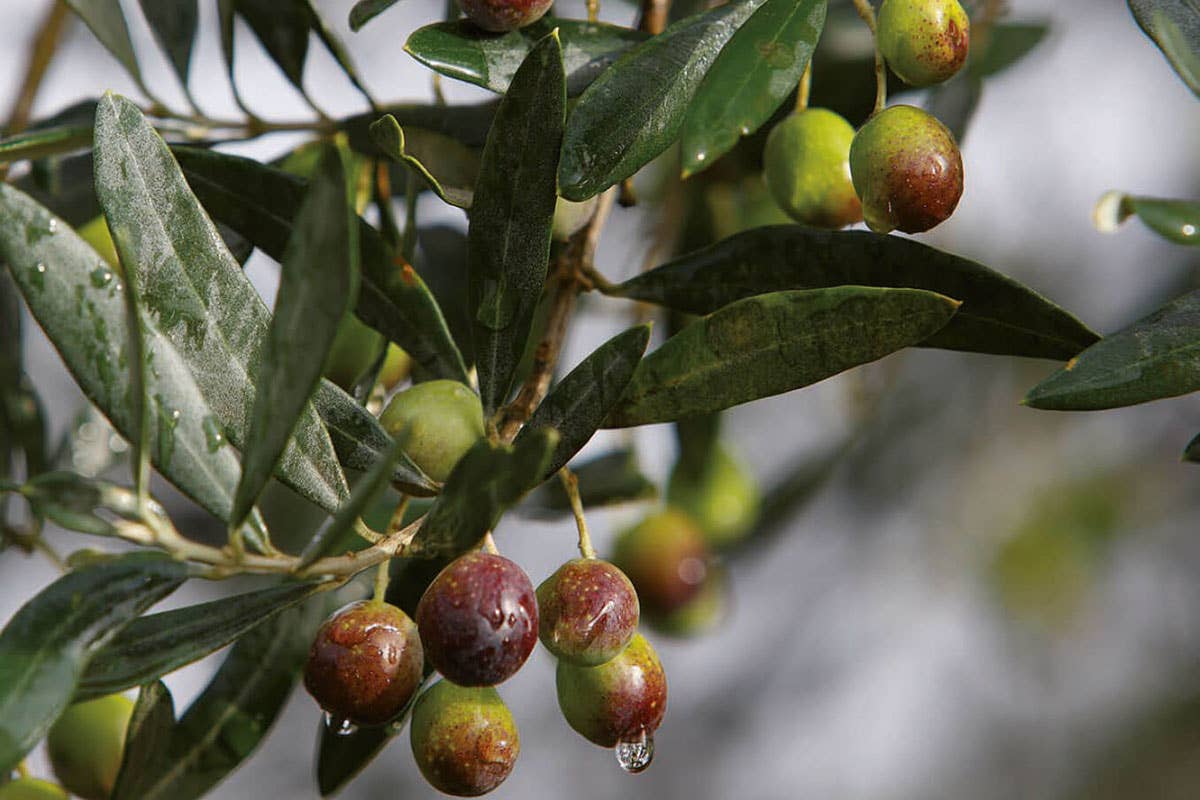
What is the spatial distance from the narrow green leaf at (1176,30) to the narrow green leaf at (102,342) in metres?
0.60

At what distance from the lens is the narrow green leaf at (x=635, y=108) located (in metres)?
0.70

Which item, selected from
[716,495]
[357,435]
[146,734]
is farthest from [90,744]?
[716,495]

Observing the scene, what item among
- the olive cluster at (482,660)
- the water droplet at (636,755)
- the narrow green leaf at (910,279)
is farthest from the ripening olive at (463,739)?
the narrow green leaf at (910,279)

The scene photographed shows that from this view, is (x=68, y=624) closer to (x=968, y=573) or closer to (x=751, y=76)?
(x=751, y=76)

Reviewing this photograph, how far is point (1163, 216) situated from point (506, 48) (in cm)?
46

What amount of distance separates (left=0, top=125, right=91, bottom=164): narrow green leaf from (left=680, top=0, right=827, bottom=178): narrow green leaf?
1.56 ft

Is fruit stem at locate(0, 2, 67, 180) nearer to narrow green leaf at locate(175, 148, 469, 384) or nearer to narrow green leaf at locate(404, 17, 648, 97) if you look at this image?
narrow green leaf at locate(175, 148, 469, 384)

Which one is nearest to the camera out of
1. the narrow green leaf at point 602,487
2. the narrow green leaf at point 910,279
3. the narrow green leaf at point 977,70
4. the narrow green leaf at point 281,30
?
the narrow green leaf at point 910,279

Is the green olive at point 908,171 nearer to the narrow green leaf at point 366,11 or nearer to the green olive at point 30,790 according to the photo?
the narrow green leaf at point 366,11

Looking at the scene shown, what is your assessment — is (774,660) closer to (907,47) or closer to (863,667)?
(863,667)

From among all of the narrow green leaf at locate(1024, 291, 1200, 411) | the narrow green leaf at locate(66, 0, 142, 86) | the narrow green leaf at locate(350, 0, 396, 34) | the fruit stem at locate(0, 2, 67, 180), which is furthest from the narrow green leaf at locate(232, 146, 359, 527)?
the fruit stem at locate(0, 2, 67, 180)

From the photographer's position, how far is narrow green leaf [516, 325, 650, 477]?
0.68m

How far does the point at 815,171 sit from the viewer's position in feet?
2.72

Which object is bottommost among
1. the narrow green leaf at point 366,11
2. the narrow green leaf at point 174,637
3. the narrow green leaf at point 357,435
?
the narrow green leaf at point 174,637
